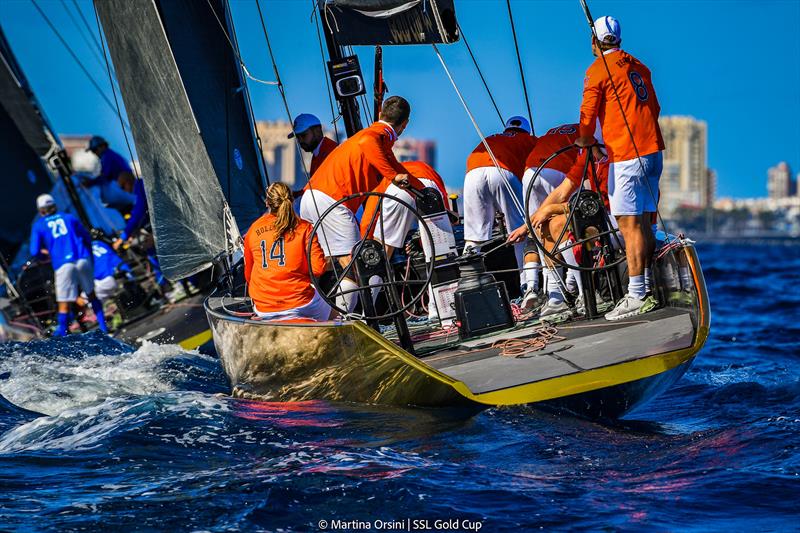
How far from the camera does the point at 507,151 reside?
27.3ft

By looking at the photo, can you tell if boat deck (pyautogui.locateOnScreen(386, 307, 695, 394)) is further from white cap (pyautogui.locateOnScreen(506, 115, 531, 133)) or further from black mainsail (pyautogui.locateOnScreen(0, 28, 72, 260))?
black mainsail (pyautogui.locateOnScreen(0, 28, 72, 260))

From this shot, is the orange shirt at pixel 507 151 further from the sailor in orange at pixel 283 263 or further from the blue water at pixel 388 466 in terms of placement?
the blue water at pixel 388 466

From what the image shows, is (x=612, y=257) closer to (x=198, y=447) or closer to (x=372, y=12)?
(x=372, y=12)

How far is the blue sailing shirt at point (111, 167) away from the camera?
14234 mm

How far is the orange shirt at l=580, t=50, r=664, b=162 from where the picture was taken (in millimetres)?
6785

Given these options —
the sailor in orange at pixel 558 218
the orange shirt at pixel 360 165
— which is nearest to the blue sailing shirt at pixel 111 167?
the orange shirt at pixel 360 165

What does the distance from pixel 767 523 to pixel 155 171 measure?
7034 mm

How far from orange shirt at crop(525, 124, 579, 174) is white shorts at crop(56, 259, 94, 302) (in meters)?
6.33

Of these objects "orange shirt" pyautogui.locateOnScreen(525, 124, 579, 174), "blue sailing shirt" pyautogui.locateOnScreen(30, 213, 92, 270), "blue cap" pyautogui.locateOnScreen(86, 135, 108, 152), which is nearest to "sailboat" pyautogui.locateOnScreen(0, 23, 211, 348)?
"blue sailing shirt" pyautogui.locateOnScreen(30, 213, 92, 270)

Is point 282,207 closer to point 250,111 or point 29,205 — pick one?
point 250,111

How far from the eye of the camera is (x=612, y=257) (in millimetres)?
7359

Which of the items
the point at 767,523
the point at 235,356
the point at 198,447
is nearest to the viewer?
the point at 767,523

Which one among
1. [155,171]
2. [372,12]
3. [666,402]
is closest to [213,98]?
[155,171]

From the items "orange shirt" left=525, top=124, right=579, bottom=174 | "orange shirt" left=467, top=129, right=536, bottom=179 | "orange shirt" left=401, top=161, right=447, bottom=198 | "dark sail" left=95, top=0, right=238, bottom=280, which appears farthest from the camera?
"dark sail" left=95, top=0, right=238, bottom=280
